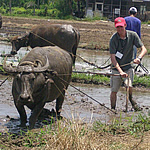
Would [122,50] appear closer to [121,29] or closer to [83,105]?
[121,29]

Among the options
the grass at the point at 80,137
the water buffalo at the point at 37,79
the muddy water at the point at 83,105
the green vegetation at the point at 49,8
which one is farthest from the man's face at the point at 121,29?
the green vegetation at the point at 49,8

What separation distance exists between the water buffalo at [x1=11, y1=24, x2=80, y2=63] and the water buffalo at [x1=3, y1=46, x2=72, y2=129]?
628 centimetres

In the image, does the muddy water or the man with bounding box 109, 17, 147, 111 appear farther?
the man with bounding box 109, 17, 147, 111

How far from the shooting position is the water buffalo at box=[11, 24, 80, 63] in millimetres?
13500

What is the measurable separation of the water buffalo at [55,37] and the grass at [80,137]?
732 cm

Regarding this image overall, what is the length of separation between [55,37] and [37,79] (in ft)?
25.7

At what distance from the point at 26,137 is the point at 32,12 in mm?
43925

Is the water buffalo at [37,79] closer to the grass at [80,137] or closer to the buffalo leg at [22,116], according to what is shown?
the buffalo leg at [22,116]

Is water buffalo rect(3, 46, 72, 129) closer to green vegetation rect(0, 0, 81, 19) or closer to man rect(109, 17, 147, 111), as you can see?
man rect(109, 17, 147, 111)

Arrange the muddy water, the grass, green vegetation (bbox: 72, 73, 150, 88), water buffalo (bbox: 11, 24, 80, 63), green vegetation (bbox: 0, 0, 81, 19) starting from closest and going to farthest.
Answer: the grass, the muddy water, green vegetation (bbox: 72, 73, 150, 88), water buffalo (bbox: 11, 24, 80, 63), green vegetation (bbox: 0, 0, 81, 19)

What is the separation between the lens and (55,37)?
539 inches

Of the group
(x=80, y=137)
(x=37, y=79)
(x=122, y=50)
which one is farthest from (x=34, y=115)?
(x=122, y=50)

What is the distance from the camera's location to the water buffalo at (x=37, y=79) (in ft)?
19.1

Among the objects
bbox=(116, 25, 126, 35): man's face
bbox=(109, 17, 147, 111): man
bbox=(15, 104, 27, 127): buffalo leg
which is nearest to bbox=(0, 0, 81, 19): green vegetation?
bbox=(109, 17, 147, 111): man
